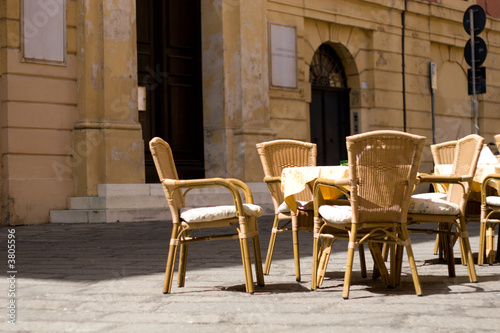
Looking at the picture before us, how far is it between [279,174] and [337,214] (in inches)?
57.7

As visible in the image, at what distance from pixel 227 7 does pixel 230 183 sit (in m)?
8.86

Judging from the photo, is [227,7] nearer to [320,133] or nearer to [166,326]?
[320,133]

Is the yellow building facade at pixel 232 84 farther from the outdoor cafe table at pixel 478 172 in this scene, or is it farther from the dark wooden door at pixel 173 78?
the outdoor cafe table at pixel 478 172

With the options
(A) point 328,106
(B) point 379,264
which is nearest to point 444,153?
(B) point 379,264

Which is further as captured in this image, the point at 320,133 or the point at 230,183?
the point at 320,133

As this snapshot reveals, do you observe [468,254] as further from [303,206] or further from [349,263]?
[303,206]

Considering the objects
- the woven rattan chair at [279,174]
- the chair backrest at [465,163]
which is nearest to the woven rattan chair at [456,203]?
the chair backrest at [465,163]

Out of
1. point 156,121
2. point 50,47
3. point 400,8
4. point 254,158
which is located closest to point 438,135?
point 400,8

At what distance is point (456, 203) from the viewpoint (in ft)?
17.1

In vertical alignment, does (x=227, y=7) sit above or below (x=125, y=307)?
above

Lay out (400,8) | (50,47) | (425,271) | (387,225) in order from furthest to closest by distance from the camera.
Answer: (400,8), (50,47), (425,271), (387,225)

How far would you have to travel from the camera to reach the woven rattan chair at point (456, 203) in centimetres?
488

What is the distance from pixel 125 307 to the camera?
4.16 meters

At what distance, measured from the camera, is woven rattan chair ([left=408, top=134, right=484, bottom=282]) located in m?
4.88
